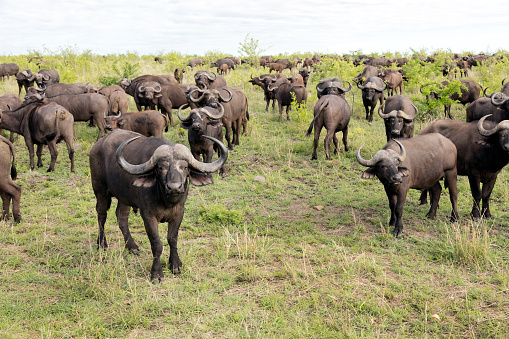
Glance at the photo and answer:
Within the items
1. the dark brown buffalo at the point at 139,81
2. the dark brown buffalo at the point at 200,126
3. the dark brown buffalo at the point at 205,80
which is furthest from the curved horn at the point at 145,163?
the dark brown buffalo at the point at 139,81

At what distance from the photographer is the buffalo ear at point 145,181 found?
15.1 ft

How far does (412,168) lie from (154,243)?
4245 millimetres

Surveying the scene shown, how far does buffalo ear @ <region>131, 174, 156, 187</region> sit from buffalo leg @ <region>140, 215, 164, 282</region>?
470 mm

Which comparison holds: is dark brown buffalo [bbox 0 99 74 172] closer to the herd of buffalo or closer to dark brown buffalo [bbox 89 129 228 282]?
the herd of buffalo

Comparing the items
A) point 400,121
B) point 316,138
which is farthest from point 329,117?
point 400,121

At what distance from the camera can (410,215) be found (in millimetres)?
7234

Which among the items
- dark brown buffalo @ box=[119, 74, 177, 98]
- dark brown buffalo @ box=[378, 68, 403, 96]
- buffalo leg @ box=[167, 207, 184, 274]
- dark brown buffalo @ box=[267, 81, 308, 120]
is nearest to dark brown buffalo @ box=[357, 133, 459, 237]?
buffalo leg @ box=[167, 207, 184, 274]

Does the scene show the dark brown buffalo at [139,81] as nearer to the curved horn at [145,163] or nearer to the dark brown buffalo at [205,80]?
the dark brown buffalo at [205,80]

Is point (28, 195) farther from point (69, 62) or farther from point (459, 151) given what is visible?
point (69, 62)

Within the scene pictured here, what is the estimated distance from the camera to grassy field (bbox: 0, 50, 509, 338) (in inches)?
164

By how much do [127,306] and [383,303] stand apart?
9.48ft

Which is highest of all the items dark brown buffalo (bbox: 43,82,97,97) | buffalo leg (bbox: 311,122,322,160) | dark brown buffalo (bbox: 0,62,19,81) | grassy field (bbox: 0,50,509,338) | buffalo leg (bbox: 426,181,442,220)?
dark brown buffalo (bbox: 0,62,19,81)

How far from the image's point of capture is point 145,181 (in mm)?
4664

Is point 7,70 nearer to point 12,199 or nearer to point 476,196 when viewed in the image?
point 12,199
